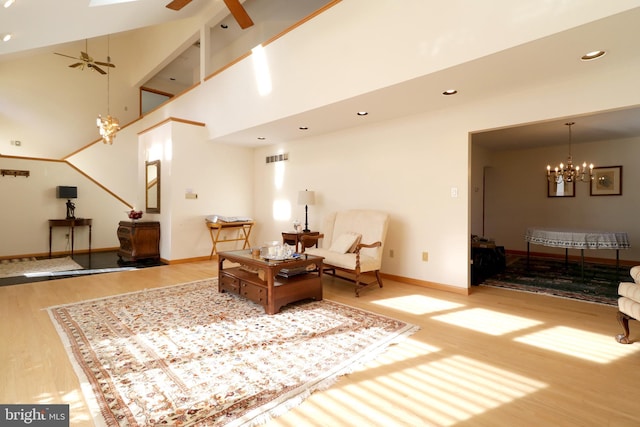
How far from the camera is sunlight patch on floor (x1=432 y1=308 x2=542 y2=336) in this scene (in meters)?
2.77

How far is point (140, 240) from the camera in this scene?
576 cm

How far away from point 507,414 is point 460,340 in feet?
3.04

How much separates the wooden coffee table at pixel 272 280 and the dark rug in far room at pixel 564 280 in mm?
2595

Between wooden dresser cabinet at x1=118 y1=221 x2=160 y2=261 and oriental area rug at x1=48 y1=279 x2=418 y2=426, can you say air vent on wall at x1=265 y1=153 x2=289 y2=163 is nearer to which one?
wooden dresser cabinet at x1=118 y1=221 x2=160 y2=261

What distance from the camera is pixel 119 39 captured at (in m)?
9.07

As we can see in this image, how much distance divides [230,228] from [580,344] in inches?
221

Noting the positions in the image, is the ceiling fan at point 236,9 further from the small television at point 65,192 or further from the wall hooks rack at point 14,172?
the wall hooks rack at point 14,172

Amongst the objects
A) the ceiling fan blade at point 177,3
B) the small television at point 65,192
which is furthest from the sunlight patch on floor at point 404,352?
the small television at point 65,192

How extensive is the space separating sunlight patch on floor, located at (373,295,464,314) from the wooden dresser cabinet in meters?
4.49

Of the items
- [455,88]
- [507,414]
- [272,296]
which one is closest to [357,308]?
[272,296]

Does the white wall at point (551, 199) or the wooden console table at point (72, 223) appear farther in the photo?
the wooden console table at point (72, 223)

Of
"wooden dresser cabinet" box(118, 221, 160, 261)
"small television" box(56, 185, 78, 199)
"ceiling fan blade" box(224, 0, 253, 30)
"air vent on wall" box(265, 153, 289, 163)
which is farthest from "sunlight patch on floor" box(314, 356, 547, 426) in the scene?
"small television" box(56, 185, 78, 199)

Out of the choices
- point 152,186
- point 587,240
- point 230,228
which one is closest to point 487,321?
point 587,240

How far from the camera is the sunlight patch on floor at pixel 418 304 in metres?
3.29
